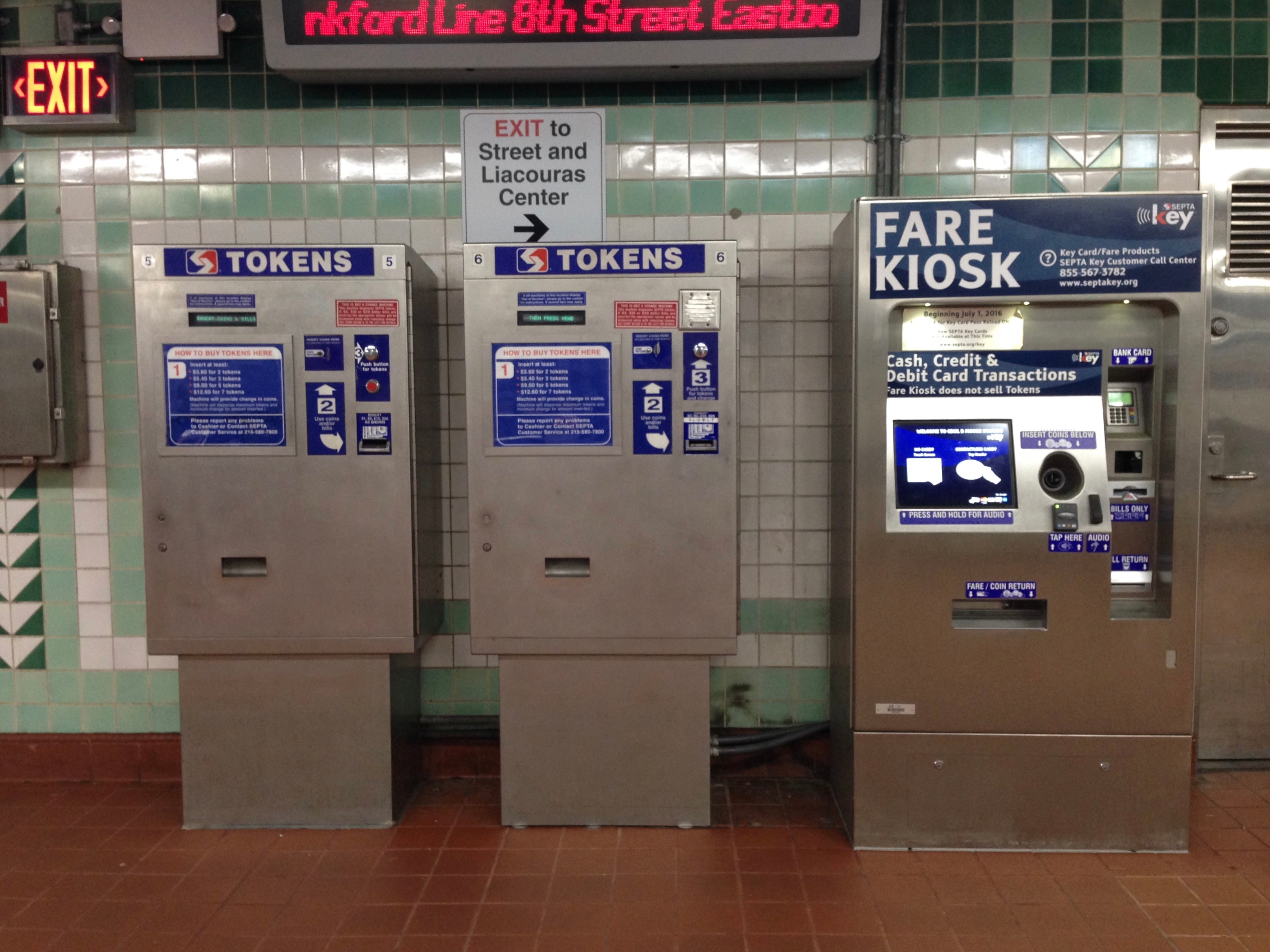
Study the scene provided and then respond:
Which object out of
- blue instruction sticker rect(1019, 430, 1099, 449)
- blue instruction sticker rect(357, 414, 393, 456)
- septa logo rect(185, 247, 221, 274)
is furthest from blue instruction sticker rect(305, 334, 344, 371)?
blue instruction sticker rect(1019, 430, 1099, 449)

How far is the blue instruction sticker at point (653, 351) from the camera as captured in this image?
10.7 feet

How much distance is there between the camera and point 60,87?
12.4 feet

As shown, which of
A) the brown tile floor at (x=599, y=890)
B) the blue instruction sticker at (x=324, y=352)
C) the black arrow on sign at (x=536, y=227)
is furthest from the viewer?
the black arrow on sign at (x=536, y=227)

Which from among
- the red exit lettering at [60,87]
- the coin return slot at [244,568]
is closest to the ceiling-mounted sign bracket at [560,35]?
the red exit lettering at [60,87]

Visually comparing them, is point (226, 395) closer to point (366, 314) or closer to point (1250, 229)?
point (366, 314)

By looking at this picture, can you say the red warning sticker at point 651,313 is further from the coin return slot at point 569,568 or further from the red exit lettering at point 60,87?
the red exit lettering at point 60,87

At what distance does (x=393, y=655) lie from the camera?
351 cm

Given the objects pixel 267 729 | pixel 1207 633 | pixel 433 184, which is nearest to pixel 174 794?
pixel 267 729

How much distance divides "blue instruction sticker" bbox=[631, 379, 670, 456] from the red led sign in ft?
4.71

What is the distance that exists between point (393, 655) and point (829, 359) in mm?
2167

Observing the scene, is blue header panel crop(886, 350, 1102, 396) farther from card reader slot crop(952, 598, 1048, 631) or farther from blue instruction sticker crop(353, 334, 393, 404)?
blue instruction sticker crop(353, 334, 393, 404)

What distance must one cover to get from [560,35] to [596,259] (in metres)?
1.00

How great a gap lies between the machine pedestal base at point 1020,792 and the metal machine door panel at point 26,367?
3.55 meters

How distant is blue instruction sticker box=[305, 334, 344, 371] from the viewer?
3.30 m
